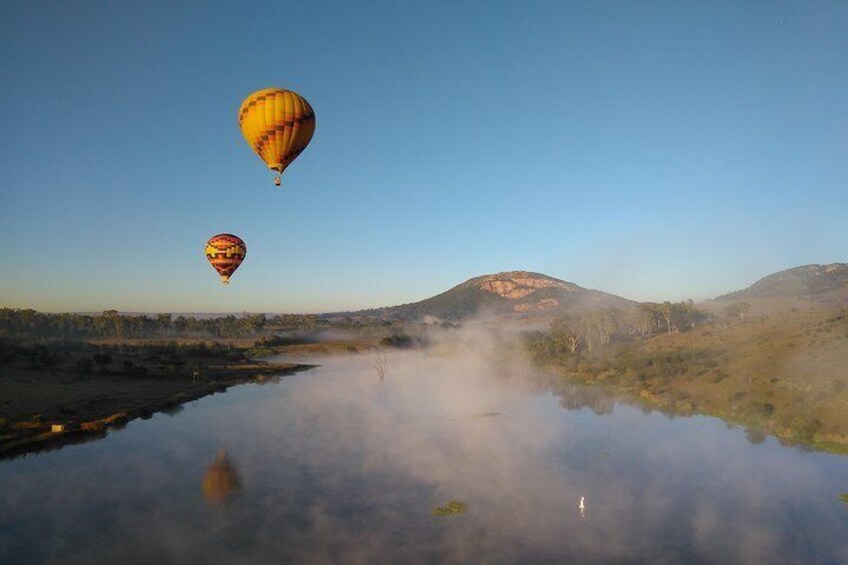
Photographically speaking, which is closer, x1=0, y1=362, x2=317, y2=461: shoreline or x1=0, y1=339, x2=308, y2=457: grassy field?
x1=0, y1=362, x2=317, y2=461: shoreline

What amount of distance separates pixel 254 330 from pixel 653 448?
13200 centimetres

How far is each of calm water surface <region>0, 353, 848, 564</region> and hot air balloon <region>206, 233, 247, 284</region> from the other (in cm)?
1250

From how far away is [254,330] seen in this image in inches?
5861

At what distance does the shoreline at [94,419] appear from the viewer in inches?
1334

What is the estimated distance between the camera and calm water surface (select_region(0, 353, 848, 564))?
19.6 meters

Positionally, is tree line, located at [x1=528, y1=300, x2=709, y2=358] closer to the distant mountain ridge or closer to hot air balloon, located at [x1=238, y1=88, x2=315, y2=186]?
hot air balloon, located at [x1=238, y1=88, x2=315, y2=186]

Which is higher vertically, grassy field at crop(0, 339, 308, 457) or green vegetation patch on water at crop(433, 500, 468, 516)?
grassy field at crop(0, 339, 308, 457)

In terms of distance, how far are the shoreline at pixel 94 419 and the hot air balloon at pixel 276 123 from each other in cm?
2328

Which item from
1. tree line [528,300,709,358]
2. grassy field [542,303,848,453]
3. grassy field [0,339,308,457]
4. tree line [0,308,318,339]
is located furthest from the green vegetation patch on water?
tree line [0,308,318,339]

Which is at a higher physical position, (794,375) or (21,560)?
(794,375)

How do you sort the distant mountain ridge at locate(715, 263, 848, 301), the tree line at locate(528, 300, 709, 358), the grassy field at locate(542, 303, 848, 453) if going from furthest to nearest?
the distant mountain ridge at locate(715, 263, 848, 301) < the tree line at locate(528, 300, 709, 358) < the grassy field at locate(542, 303, 848, 453)

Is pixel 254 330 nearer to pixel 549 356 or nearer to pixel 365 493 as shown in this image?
pixel 549 356

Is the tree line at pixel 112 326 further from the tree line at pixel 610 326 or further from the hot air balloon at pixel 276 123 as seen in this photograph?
the hot air balloon at pixel 276 123

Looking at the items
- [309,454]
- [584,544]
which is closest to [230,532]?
[309,454]
